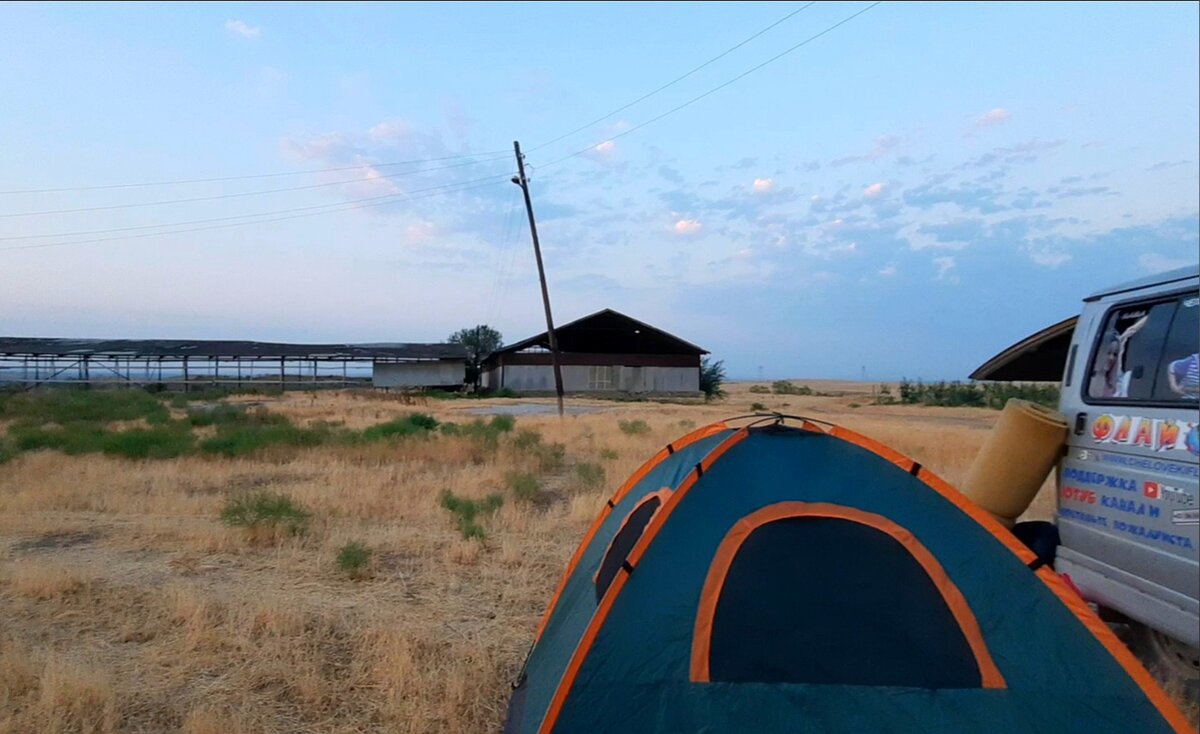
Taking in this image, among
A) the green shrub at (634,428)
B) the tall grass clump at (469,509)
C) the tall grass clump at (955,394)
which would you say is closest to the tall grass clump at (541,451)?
the green shrub at (634,428)

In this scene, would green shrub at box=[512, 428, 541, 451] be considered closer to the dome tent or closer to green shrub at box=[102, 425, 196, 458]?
green shrub at box=[102, 425, 196, 458]

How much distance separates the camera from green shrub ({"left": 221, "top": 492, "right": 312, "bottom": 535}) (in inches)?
342

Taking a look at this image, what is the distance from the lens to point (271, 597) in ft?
21.1

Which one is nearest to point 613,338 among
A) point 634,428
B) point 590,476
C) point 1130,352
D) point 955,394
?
point 955,394

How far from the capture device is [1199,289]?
4.11 metres

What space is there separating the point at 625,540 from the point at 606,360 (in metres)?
47.6

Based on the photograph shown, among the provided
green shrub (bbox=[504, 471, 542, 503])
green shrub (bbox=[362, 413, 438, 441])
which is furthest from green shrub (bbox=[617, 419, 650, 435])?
green shrub (bbox=[504, 471, 542, 503])

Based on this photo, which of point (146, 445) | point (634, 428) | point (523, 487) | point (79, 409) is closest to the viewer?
point (523, 487)

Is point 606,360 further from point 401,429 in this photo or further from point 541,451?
point 541,451

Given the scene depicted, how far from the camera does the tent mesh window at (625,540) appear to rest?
4281 mm

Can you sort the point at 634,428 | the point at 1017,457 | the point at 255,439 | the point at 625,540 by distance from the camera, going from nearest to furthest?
→ the point at 625,540 < the point at 1017,457 < the point at 255,439 < the point at 634,428

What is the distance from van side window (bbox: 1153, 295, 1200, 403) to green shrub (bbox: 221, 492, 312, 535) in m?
7.84

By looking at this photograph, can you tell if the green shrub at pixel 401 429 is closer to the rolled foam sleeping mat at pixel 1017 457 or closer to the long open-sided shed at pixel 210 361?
the rolled foam sleeping mat at pixel 1017 457

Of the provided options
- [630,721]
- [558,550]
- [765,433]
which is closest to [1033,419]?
[765,433]
